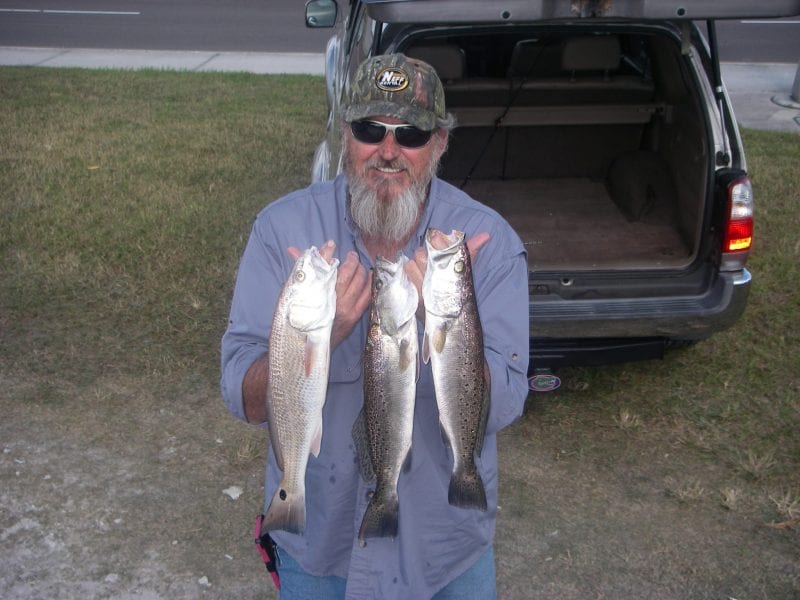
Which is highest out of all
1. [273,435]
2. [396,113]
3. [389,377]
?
[396,113]

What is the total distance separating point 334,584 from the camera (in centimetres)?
248

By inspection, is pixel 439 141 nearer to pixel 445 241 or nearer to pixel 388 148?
pixel 388 148

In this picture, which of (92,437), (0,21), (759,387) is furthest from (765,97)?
(0,21)

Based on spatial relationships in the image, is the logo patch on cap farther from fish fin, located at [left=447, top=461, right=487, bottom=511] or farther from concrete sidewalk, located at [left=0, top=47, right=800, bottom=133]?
concrete sidewalk, located at [left=0, top=47, right=800, bottom=133]

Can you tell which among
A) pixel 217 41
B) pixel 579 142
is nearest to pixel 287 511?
pixel 579 142

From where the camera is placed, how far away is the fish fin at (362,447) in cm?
217

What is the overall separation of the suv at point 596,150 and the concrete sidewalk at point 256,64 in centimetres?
524

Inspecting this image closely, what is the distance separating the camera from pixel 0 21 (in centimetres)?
1661

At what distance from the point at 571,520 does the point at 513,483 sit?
0.34 m

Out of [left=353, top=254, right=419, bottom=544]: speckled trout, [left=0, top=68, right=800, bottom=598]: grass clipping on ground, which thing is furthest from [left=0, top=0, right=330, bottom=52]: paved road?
[left=353, top=254, right=419, bottom=544]: speckled trout

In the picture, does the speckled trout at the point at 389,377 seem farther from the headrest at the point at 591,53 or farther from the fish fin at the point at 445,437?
the headrest at the point at 591,53

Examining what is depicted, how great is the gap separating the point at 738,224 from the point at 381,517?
2682mm

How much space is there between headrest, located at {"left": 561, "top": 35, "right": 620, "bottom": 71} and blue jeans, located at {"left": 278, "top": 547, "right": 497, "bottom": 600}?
12.8 ft

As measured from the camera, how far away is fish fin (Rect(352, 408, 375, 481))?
2.17 meters
